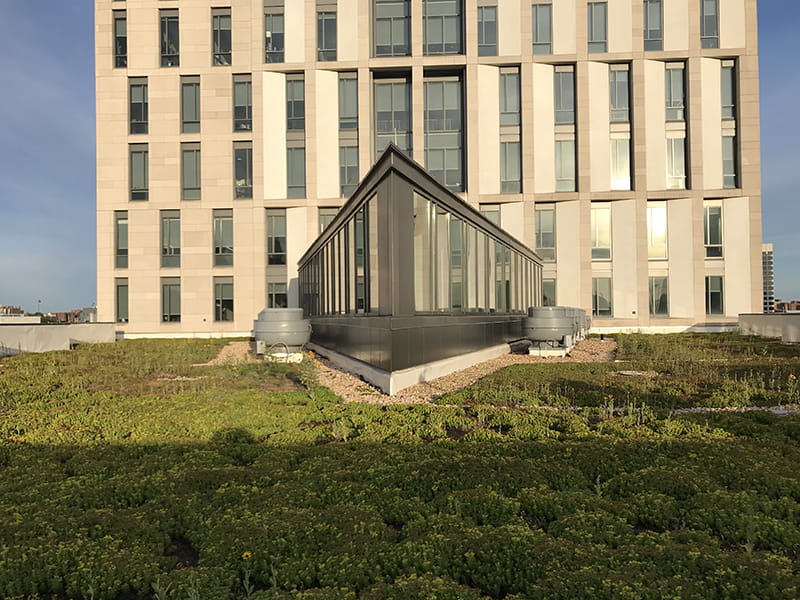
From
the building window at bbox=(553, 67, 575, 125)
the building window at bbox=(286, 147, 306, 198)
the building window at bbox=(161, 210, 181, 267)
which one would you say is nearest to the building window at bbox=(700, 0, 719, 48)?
the building window at bbox=(553, 67, 575, 125)

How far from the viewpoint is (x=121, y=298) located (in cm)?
4028

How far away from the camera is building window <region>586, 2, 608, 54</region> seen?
39562mm

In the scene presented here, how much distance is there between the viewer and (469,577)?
3.85 meters

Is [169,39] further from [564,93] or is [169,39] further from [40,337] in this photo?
[564,93]

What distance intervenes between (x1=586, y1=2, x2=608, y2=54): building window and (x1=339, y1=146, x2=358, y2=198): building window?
1910 cm

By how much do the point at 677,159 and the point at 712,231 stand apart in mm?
5823

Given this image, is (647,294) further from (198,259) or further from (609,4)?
(198,259)

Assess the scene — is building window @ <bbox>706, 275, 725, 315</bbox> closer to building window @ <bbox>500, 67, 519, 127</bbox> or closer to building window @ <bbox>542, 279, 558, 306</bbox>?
building window @ <bbox>542, 279, 558, 306</bbox>

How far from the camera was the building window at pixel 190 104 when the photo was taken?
4069 centimetres

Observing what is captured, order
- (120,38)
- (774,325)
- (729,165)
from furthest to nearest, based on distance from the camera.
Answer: (120,38) < (729,165) < (774,325)

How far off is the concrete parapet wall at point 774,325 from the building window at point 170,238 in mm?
38188

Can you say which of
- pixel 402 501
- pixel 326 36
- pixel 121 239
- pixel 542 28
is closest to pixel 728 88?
pixel 542 28

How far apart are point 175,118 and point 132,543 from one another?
41.8m

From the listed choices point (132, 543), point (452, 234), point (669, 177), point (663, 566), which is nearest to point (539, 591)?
point (663, 566)
